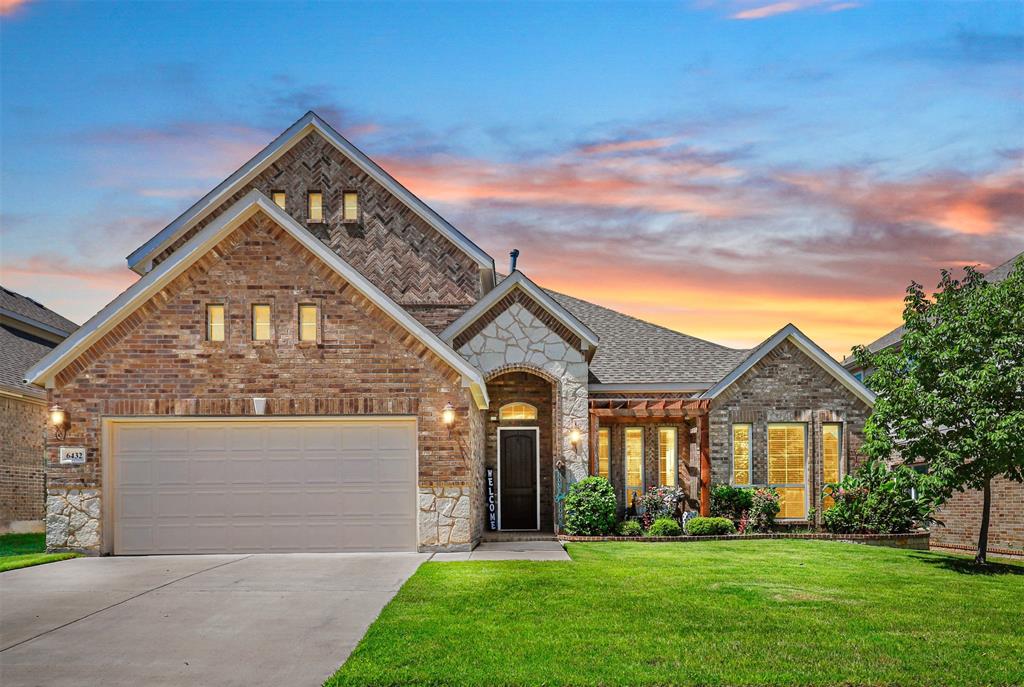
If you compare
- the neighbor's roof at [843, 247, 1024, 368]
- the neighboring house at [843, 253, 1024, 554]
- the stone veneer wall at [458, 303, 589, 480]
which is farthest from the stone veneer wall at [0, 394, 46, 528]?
the neighbor's roof at [843, 247, 1024, 368]

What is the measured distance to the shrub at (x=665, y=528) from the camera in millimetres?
19734

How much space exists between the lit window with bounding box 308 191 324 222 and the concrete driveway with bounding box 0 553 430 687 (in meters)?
9.72

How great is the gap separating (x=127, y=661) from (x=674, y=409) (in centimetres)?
1417

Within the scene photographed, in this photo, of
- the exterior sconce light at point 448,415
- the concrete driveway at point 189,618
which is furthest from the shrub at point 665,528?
the concrete driveway at point 189,618

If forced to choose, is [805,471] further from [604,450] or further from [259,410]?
[259,410]

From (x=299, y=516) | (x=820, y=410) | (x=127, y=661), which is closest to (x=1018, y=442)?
(x=820, y=410)

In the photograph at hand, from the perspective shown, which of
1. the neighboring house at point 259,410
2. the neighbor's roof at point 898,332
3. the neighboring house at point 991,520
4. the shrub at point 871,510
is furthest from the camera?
Answer: the neighbor's roof at point 898,332

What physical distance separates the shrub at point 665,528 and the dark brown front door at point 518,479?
3.14 m

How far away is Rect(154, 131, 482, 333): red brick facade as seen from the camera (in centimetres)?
2256

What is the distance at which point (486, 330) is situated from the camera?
21.2 metres

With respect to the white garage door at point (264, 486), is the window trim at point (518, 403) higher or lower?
higher

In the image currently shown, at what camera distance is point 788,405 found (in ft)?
71.6

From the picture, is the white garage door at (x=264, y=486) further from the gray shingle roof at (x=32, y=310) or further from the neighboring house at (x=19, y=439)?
the gray shingle roof at (x=32, y=310)

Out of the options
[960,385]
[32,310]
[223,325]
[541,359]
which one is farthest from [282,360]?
[32,310]
